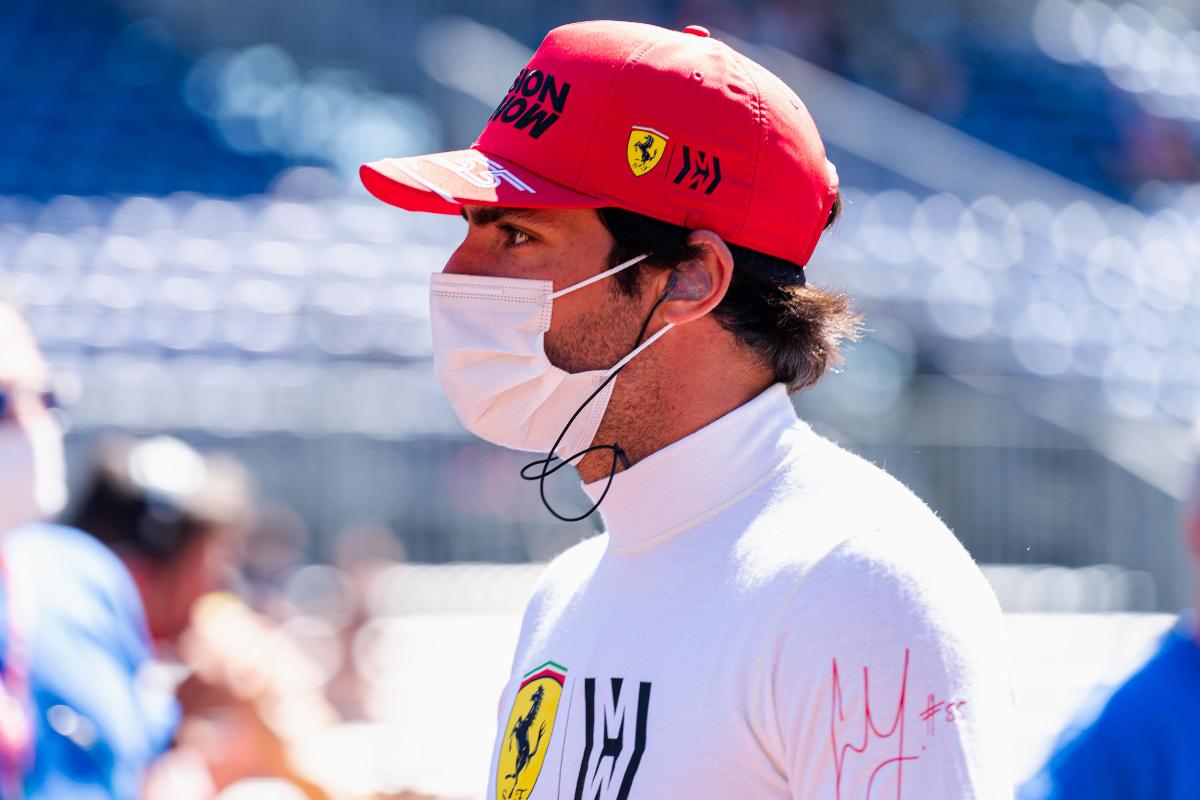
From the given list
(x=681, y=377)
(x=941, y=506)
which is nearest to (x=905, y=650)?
(x=681, y=377)

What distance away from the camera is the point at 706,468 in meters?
1.88

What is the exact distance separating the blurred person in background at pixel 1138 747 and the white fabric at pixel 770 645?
89 centimetres

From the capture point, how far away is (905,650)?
5.02 feet

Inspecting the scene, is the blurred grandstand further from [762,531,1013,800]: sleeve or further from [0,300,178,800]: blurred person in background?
[762,531,1013,800]: sleeve

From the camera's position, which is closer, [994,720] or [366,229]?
[994,720]

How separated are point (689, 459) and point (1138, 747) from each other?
1.05 meters

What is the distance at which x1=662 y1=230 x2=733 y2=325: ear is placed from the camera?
193cm

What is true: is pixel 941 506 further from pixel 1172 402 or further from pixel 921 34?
pixel 921 34

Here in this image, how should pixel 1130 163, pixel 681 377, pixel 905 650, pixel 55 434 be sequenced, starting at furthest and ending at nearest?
pixel 1130 163 < pixel 55 434 < pixel 681 377 < pixel 905 650

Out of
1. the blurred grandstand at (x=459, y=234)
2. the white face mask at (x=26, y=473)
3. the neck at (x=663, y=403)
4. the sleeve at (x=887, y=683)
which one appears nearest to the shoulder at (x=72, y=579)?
the white face mask at (x=26, y=473)

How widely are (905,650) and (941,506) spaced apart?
23.2 ft

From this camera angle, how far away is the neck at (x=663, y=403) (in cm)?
195

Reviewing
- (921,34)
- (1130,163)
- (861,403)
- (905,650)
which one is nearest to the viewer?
(905,650)
